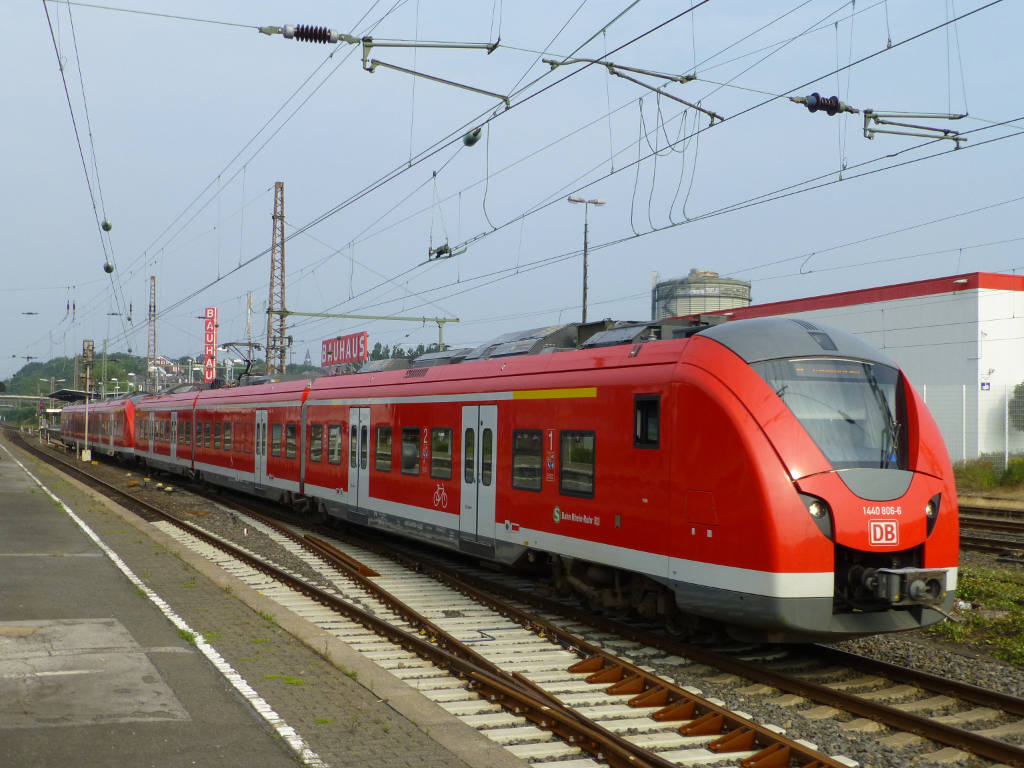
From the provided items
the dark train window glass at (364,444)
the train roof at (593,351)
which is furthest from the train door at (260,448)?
the dark train window glass at (364,444)

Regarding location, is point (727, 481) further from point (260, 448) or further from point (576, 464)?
point (260, 448)

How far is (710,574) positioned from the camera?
8.47 m

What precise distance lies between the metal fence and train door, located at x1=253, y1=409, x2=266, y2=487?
2058cm

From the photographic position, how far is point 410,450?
49.6 ft

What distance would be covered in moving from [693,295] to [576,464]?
4819cm

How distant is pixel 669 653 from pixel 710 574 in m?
1.30

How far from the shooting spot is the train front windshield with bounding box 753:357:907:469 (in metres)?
8.54

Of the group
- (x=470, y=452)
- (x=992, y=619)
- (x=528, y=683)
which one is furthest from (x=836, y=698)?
(x=470, y=452)

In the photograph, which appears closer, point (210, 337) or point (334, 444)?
point (334, 444)

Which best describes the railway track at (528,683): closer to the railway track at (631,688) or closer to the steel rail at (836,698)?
the railway track at (631,688)

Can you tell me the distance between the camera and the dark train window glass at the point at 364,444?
666 inches

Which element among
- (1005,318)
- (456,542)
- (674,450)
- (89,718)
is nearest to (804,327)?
(674,450)

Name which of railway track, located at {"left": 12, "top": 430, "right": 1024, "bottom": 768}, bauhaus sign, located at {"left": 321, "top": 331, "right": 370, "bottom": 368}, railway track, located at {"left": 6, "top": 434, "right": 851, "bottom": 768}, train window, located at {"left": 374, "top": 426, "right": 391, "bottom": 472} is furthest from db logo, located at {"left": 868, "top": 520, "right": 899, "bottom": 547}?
bauhaus sign, located at {"left": 321, "top": 331, "right": 370, "bottom": 368}

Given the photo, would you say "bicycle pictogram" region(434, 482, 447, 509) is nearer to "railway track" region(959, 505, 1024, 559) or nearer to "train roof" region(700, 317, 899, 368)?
"train roof" region(700, 317, 899, 368)
